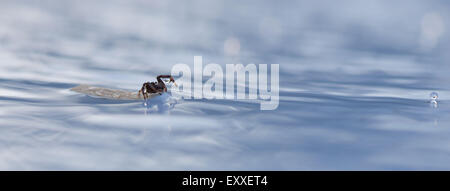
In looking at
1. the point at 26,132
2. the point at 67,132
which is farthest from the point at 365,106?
the point at 26,132

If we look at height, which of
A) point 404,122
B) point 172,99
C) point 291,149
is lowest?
point 291,149

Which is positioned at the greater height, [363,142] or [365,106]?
[365,106]

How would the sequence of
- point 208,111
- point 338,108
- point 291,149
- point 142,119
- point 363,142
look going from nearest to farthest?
point 291,149 → point 363,142 → point 142,119 → point 208,111 → point 338,108

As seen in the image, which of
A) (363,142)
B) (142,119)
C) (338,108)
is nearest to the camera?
(363,142)

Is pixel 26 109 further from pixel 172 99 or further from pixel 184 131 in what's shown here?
pixel 184 131

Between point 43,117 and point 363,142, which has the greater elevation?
point 43,117

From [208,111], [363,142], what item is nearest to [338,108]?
[363,142]

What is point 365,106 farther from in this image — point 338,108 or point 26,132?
point 26,132

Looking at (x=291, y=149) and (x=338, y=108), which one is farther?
(x=338, y=108)

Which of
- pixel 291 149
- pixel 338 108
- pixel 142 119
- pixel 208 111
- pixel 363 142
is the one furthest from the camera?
pixel 338 108
